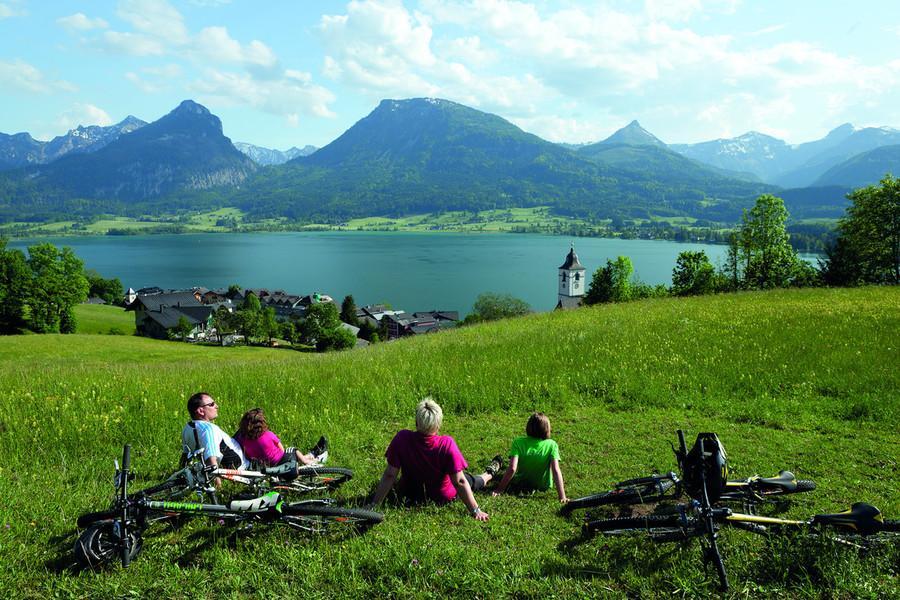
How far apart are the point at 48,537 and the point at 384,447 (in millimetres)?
4833

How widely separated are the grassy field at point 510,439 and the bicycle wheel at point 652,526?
0.74 ft

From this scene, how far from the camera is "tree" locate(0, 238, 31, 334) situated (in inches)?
2146

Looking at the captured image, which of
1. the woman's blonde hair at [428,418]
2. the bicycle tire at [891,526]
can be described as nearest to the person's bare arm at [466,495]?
the woman's blonde hair at [428,418]

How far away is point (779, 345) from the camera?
46.0 ft

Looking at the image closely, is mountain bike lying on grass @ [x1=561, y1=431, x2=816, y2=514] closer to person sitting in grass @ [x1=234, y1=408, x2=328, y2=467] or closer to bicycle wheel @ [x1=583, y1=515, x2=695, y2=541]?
bicycle wheel @ [x1=583, y1=515, x2=695, y2=541]

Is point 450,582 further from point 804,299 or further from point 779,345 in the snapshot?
point 804,299

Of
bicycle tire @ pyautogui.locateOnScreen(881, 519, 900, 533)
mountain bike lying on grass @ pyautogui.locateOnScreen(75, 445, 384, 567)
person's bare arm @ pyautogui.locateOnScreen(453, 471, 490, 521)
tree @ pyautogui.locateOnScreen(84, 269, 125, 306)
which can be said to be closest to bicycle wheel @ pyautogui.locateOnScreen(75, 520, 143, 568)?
mountain bike lying on grass @ pyautogui.locateOnScreen(75, 445, 384, 567)

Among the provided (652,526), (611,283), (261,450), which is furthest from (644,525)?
(611,283)

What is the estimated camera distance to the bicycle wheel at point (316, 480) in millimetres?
6719

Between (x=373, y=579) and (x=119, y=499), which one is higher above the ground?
(x=119, y=499)

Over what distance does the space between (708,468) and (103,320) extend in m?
89.8

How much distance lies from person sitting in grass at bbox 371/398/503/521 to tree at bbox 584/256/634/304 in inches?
2156

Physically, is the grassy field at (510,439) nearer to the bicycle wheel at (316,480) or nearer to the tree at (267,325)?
the bicycle wheel at (316,480)

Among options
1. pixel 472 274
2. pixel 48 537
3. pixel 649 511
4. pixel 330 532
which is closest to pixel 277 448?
pixel 330 532
